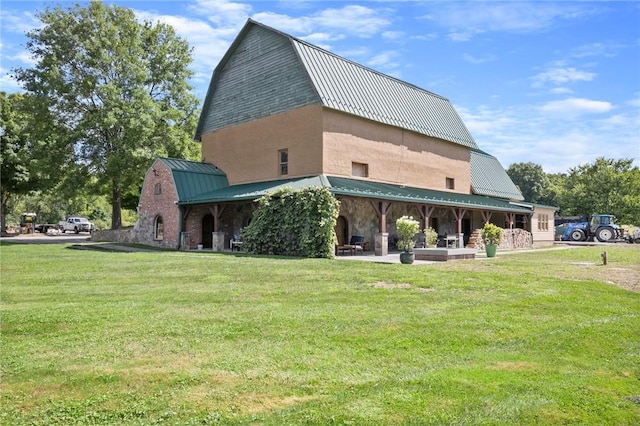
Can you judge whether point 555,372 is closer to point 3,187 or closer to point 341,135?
point 341,135

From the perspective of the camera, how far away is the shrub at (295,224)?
17.4 meters

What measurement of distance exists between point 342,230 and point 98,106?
20854mm

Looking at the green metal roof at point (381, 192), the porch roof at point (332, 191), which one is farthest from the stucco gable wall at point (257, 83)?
the green metal roof at point (381, 192)

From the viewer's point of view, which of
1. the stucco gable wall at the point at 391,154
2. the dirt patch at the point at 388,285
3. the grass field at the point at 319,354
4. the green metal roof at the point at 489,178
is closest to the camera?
the grass field at the point at 319,354

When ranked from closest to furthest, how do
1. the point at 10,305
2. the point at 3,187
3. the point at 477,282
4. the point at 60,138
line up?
the point at 10,305 < the point at 477,282 < the point at 60,138 < the point at 3,187

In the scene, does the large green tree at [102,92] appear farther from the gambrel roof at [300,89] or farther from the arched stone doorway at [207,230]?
the arched stone doorway at [207,230]

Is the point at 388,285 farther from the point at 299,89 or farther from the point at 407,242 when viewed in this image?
the point at 299,89

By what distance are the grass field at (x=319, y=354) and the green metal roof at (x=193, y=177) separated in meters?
14.9

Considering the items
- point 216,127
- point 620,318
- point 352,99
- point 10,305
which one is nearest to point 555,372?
point 620,318

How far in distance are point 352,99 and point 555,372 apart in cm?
2070

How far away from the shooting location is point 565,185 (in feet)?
184

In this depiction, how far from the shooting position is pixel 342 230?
22.3 metres

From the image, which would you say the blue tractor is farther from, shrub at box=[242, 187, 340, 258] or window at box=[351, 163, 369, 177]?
shrub at box=[242, 187, 340, 258]

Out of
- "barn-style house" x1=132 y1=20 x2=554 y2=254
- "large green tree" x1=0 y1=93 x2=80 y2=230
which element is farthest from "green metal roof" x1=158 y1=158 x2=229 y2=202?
"large green tree" x1=0 y1=93 x2=80 y2=230
